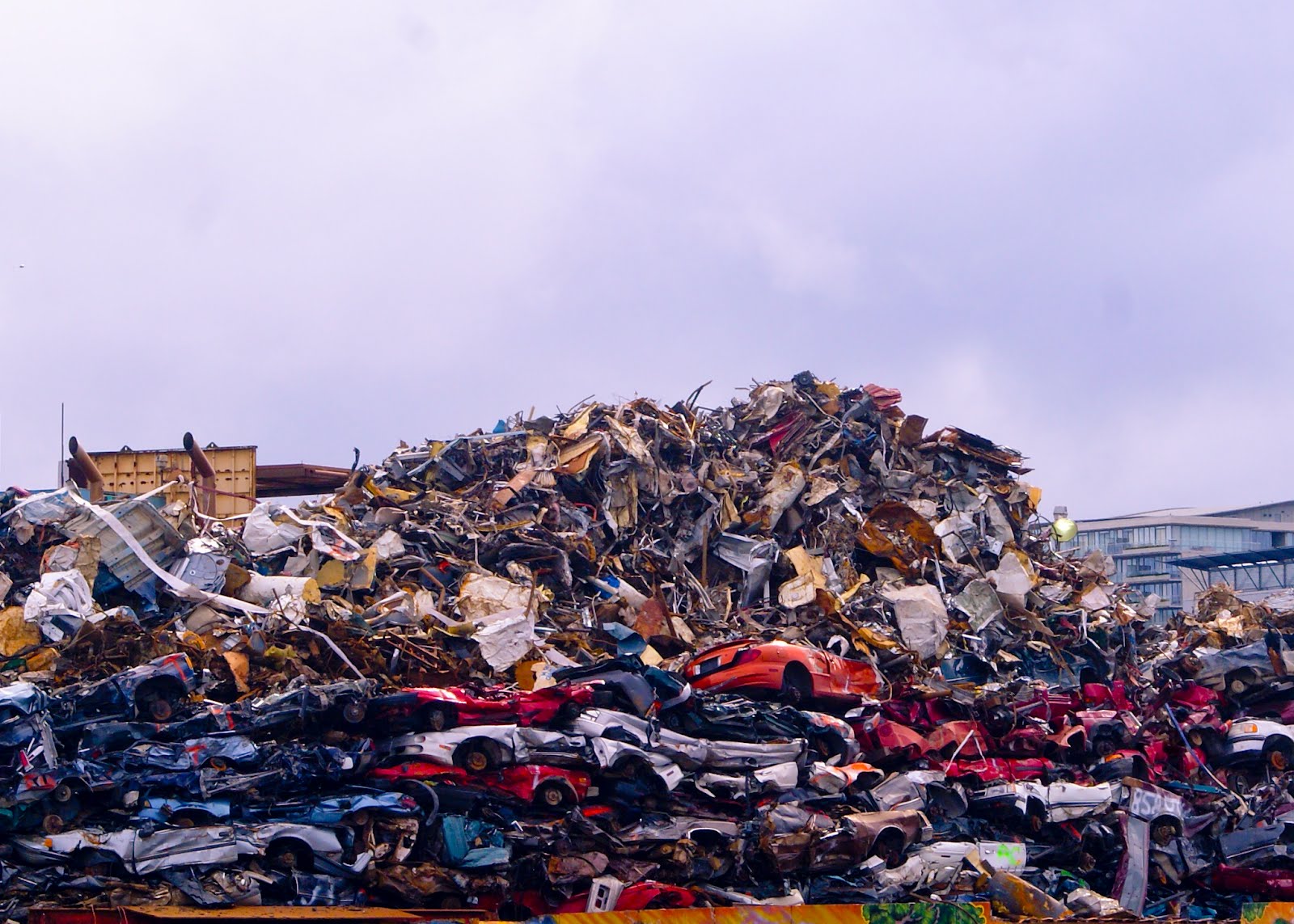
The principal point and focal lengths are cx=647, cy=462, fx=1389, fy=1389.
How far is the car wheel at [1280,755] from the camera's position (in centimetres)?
2188

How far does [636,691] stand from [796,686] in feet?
10.4

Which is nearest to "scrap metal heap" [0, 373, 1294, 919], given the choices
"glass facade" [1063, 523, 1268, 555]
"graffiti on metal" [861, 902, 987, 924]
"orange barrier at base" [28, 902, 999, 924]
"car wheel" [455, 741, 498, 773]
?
"car wheel" [455, 741, 498, 773]

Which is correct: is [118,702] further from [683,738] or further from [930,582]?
[930,582]

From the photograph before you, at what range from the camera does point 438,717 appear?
16.3 metres

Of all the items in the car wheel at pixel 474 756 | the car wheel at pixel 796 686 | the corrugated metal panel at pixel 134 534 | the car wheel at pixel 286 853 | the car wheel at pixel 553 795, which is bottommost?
the car wheel at pixel 286 853

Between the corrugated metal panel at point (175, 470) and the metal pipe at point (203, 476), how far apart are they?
0.99 metres

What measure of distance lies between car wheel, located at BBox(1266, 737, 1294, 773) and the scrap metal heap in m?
0.07

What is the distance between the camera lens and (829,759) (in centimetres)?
1905

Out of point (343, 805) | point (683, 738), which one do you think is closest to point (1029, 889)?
point (683, 738)

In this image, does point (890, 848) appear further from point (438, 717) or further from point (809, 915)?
point (438, 717)

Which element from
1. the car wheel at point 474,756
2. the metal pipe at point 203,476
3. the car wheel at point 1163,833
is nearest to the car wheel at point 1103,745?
the car wheel at point 1163,833

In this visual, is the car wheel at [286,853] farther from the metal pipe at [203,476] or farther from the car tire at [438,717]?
the metal pipe at [203,476]

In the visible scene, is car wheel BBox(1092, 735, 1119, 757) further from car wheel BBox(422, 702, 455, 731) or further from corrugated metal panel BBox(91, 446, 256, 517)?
corrugated metal panel BBox(91, 446, 256, 517)

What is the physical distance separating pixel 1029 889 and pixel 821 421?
1317 centimetres
